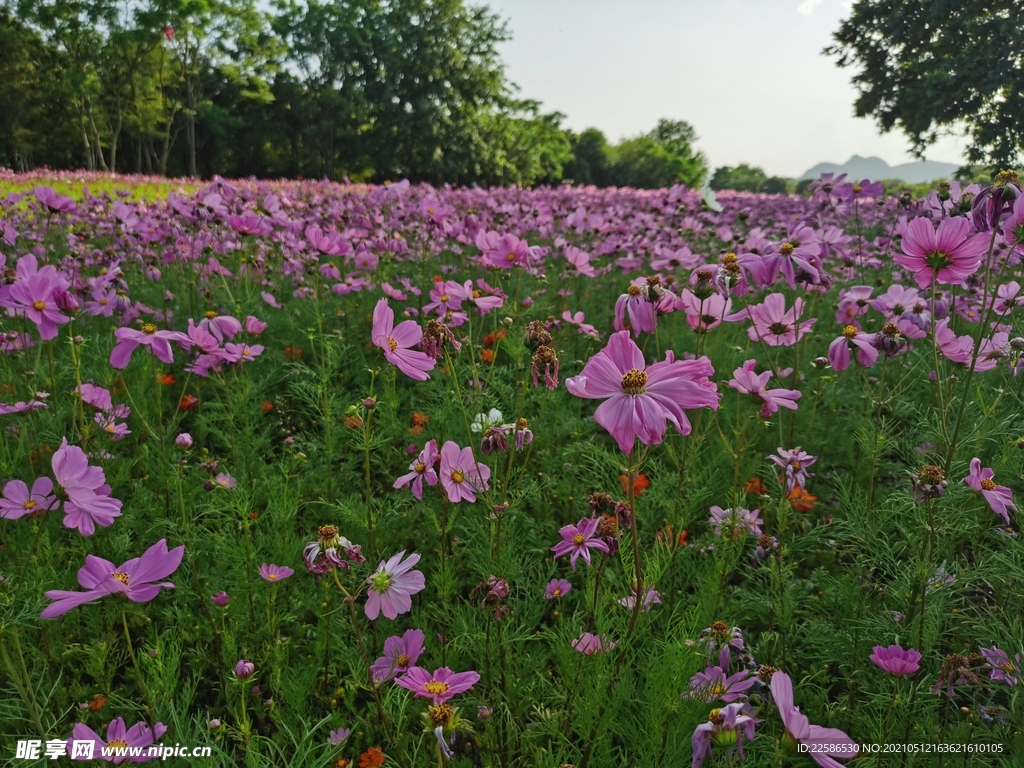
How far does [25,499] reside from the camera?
1.50 meters

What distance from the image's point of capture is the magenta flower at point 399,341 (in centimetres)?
150

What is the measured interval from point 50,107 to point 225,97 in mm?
7687

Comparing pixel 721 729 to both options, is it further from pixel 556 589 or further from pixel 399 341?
pixel 399 341

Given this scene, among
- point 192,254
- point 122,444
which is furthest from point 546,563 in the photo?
point 192,254

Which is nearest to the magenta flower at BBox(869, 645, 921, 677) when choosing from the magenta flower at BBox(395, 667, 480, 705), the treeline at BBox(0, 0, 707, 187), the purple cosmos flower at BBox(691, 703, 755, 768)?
the purple cosmos flower at BBox(691, 703, 755, 768)

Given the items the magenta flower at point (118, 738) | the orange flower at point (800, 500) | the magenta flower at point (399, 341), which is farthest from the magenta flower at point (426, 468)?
the orange flower at point (800, 500)

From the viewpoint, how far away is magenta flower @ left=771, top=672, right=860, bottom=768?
0.93 meters

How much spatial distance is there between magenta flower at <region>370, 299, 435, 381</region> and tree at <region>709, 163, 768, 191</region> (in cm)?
3211

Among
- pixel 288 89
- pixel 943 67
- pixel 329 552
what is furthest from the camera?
pixel 288 89

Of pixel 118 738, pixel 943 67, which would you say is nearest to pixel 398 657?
pixel 118 738

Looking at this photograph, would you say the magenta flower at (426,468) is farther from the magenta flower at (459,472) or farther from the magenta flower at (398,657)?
the magenta flower at (398,657)

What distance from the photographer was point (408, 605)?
1.42 metres

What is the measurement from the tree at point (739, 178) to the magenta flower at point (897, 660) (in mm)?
32215

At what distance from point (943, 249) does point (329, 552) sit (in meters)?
1.59
